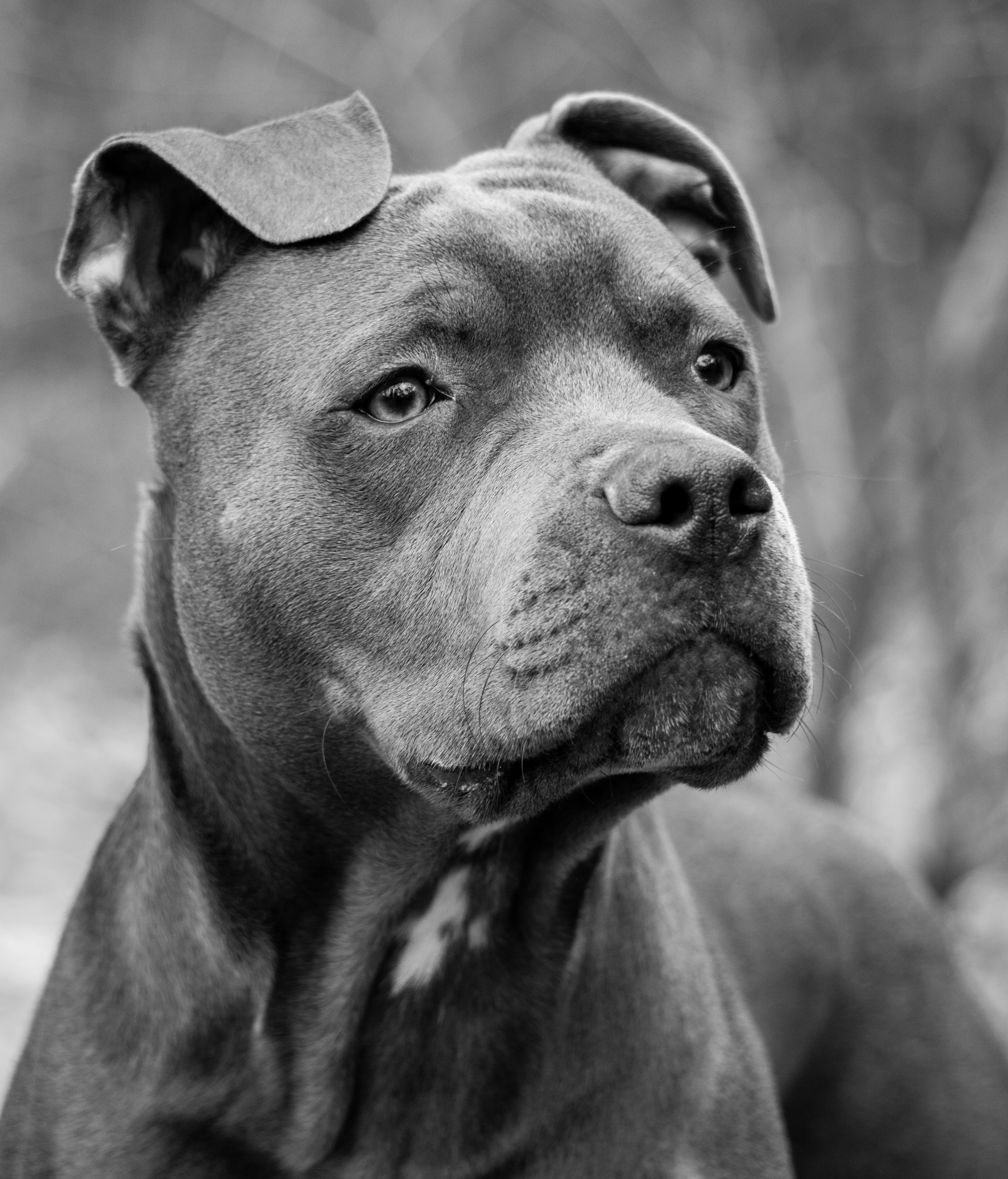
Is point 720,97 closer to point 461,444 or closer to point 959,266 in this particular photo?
point 959,266

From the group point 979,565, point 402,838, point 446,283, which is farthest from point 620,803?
point 979,565

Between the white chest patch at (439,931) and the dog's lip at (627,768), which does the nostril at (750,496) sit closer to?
the dog's lip at (627,768)

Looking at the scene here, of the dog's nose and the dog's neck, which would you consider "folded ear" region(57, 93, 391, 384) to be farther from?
the dog's nose

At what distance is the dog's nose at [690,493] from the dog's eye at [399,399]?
581 millimetres

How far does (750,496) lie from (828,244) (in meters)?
7.24

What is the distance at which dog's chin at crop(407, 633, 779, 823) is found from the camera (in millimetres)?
2791

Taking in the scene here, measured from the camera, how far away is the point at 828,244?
31.3ft

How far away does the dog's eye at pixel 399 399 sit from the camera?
3176mm

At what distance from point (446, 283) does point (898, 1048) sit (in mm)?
2916

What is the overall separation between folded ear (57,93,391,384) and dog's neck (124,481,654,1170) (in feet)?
2.08

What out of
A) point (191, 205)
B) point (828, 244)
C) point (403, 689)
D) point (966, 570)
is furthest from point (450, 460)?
point (828, 244)

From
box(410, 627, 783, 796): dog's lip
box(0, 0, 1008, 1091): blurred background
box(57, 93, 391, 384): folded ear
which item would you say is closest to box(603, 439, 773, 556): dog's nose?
A: box(410, 627, 783, 796): dog's lip

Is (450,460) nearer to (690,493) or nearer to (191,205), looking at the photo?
(690,493)

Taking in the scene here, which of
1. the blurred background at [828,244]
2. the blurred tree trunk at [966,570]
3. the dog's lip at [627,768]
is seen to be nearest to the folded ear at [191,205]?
the dog's lip at [627,768]
